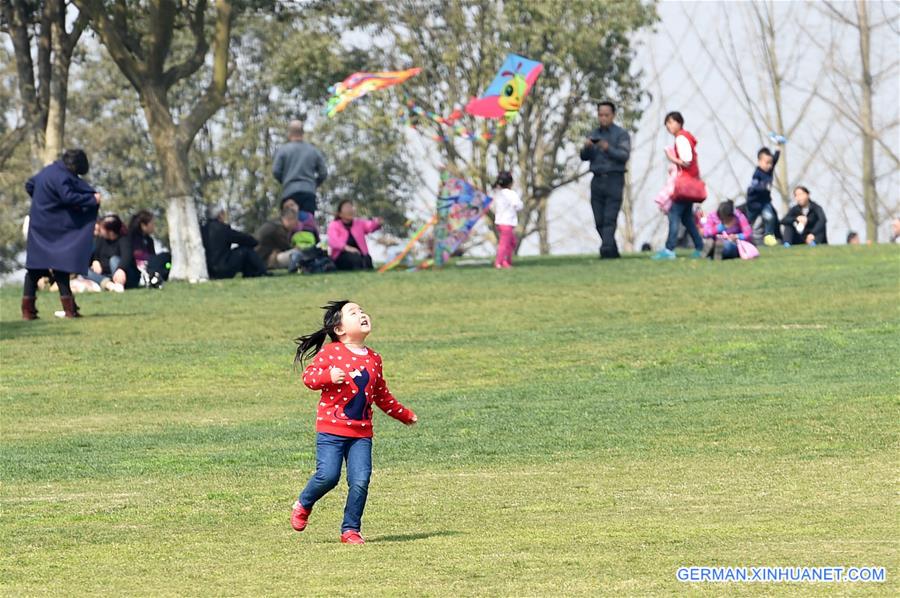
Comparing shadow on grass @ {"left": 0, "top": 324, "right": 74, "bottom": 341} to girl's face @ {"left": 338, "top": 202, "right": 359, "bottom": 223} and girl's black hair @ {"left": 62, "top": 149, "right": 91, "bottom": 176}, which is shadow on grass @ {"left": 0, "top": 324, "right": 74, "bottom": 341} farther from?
girl's face @ {"left": 338, "top": 202, "right": 359, "bottom": 223}

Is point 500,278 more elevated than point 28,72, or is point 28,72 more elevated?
point 28,72

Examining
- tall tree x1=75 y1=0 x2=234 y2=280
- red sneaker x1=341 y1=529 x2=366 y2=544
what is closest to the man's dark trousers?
tall tree x1=75 y1=0 x2=234 y2=280

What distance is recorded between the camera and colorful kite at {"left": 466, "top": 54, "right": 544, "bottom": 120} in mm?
29812

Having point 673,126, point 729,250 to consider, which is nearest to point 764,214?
point 729,250

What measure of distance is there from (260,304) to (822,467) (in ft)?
40.2

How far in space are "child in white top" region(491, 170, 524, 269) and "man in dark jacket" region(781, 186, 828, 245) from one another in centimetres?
683

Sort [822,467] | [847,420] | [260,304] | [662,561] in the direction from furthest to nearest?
1. [260,304]
2. [847,420]
3. [822,467]
4. [662,561]

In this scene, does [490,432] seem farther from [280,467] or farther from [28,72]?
[28,72]

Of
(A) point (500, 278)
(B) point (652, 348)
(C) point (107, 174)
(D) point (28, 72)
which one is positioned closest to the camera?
(B) point (652, 348)


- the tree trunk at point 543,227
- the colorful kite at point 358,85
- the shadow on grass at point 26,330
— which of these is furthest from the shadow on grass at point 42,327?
the tree trunk at point 543,227

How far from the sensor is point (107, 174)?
6203 centimetres

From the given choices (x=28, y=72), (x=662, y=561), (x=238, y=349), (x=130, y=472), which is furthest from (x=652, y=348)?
(x=28, y=72)

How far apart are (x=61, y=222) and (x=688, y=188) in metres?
9.28

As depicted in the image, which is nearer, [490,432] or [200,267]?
[490,432]
